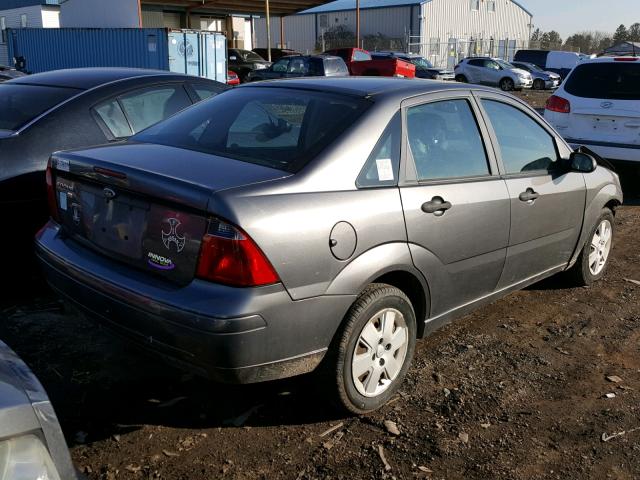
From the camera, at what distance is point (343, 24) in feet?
189

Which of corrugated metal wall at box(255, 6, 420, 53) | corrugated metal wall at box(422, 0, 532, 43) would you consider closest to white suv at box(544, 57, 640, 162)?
corrugated metal wall at box(255, 6, 420, 53)

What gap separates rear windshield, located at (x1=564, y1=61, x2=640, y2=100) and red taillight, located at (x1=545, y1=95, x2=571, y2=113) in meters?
0.15

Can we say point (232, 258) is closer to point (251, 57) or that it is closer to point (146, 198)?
point (146, 198)

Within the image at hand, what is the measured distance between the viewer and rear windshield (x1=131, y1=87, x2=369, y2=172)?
3305 mm

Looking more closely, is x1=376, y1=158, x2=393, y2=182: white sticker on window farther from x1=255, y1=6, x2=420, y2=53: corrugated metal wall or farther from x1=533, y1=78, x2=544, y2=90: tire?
x1=255, y1=6, x2=420, y2=53: corrugated metal wall

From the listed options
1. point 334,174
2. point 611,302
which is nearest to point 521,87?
point 611,302

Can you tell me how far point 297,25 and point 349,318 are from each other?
203 feet

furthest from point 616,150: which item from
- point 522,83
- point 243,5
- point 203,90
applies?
point 243,5

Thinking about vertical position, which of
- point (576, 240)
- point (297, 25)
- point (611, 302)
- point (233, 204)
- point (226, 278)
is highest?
point (297, 25)

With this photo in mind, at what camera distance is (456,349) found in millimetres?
4246

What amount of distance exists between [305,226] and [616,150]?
6697 millimetres

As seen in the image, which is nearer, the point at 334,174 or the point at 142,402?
the point at 334,174

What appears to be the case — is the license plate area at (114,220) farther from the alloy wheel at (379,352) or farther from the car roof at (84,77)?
the car roof at (84,77)

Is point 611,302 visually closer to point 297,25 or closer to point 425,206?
point 425,206
